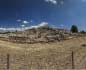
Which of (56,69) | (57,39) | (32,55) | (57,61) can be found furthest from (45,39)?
(56,69)

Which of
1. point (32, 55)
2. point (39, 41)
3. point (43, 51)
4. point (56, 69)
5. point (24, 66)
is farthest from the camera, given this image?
point (39, 41)

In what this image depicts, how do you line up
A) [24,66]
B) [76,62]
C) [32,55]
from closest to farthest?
[24,66] < [76,62] < [32,55]

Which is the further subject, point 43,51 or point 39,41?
point 39,41

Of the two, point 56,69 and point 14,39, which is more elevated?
point 14,39

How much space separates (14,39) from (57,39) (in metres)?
7.02

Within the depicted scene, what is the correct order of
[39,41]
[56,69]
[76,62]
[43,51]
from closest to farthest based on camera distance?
[56,69], [76,62], [43,51], [39,41]

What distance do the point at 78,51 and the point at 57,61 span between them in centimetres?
576

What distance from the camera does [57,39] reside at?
44.3 metres

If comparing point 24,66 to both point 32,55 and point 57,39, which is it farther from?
point 57,39

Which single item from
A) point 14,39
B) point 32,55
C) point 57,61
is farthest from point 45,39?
point 57,61

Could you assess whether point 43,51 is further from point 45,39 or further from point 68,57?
point 45,39

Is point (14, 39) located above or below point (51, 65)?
above

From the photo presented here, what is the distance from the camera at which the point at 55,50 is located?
3353 cm

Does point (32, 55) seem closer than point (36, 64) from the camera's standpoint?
No
